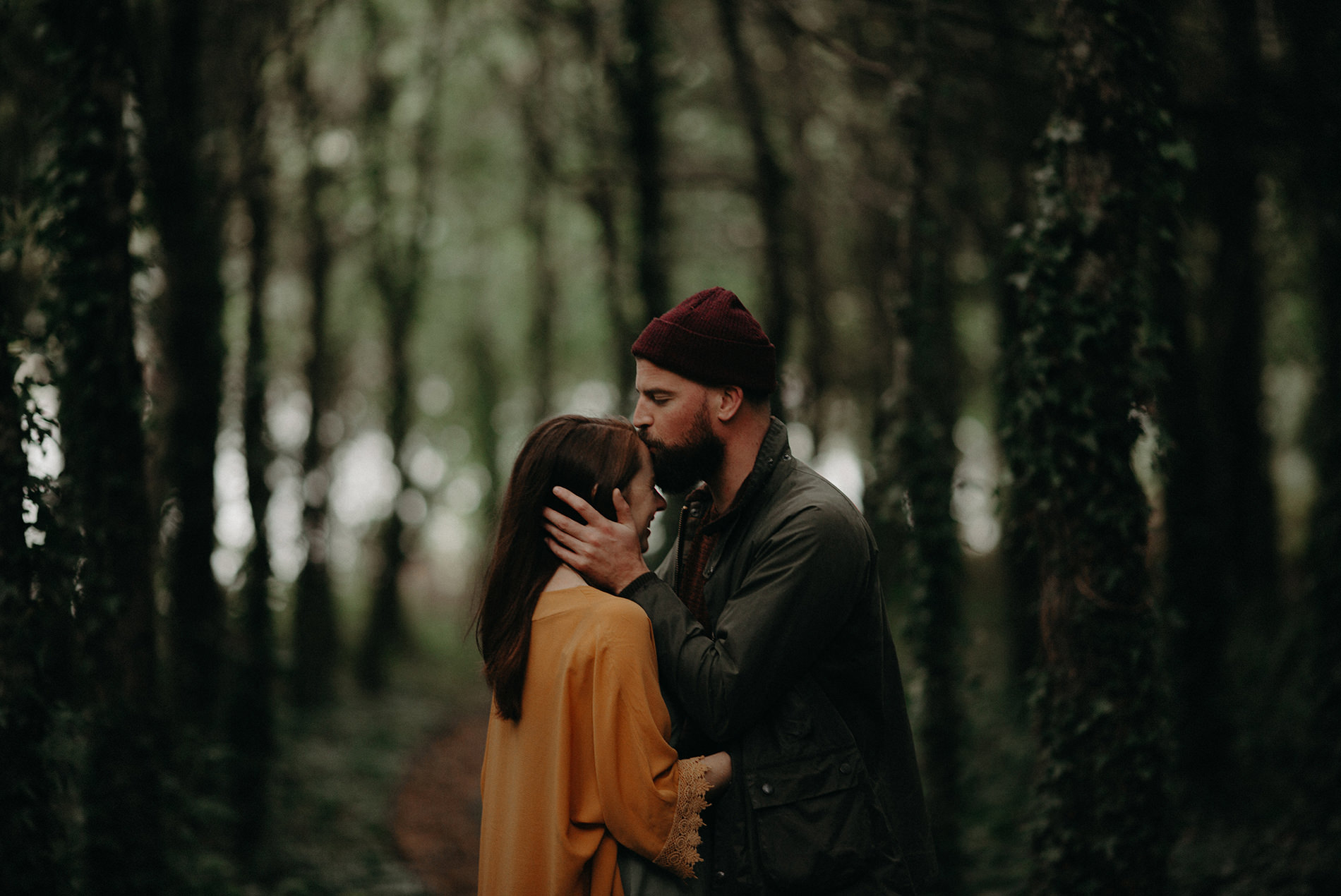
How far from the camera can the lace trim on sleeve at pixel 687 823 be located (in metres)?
2.79

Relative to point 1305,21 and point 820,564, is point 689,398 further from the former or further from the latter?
point 1305,21

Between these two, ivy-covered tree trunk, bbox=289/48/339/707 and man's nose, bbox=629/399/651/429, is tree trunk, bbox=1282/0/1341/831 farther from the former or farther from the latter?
ivy-covered tree trunk, bbox=289/48/339/707

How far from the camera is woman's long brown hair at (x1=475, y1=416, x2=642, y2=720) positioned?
300cm

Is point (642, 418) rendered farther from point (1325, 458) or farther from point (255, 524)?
point (255, 524)

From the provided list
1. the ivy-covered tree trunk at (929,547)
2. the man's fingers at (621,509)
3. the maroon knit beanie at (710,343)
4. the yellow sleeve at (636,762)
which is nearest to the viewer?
the yellow sleeve at (636,762)

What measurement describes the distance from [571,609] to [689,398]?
2.61 ft

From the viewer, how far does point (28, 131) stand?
757 centimetres

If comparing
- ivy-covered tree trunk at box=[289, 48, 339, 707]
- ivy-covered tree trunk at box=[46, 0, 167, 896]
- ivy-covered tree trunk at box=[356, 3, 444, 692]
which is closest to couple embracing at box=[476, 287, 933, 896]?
ivy-covered tree trunk at box=[46, 0, 167, 896]

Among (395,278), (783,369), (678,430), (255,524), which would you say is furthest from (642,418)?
(395,278)

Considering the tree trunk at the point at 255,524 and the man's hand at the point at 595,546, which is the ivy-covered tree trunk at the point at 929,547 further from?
the tree trunk at the point at 255,524

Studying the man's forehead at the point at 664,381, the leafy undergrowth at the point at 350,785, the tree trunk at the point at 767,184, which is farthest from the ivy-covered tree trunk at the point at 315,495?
the man's forehead at the point at 664,381

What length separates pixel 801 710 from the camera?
297 cm

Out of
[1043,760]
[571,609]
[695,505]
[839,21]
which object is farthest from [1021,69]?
[571,609]

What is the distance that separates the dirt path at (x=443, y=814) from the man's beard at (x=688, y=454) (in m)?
5.06
